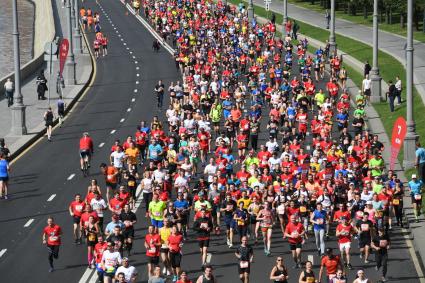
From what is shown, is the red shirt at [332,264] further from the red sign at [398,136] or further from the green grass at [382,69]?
the green grass at [382,69]

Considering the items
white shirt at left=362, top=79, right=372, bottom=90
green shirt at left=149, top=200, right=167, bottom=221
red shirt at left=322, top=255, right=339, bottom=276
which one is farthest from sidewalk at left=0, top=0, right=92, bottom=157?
red shirt at left=322, top=255, right=339, bottom=276

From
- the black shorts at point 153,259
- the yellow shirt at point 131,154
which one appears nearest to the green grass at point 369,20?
the yellow shirt at point 131,154

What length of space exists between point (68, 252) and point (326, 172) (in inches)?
306

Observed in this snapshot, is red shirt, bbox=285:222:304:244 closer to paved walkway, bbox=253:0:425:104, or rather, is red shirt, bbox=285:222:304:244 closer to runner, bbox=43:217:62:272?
runner, bbox=43:217:62:272

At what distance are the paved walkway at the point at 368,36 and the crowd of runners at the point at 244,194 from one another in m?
9.67

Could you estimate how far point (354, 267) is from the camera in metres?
26.3

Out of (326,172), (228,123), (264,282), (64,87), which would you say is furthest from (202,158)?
(64,87)

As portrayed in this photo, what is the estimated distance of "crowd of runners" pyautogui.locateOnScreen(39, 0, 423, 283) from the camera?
2516 centimetres

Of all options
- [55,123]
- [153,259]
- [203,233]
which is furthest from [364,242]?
[55,123]

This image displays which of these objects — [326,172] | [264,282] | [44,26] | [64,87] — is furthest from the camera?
[44,26]

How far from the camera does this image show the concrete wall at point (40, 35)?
218 ft

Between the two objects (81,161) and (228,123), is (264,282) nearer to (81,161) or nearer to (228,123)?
(81,161)

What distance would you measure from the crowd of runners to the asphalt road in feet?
1.36

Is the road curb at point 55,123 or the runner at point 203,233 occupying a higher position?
the runner at point 203,233
